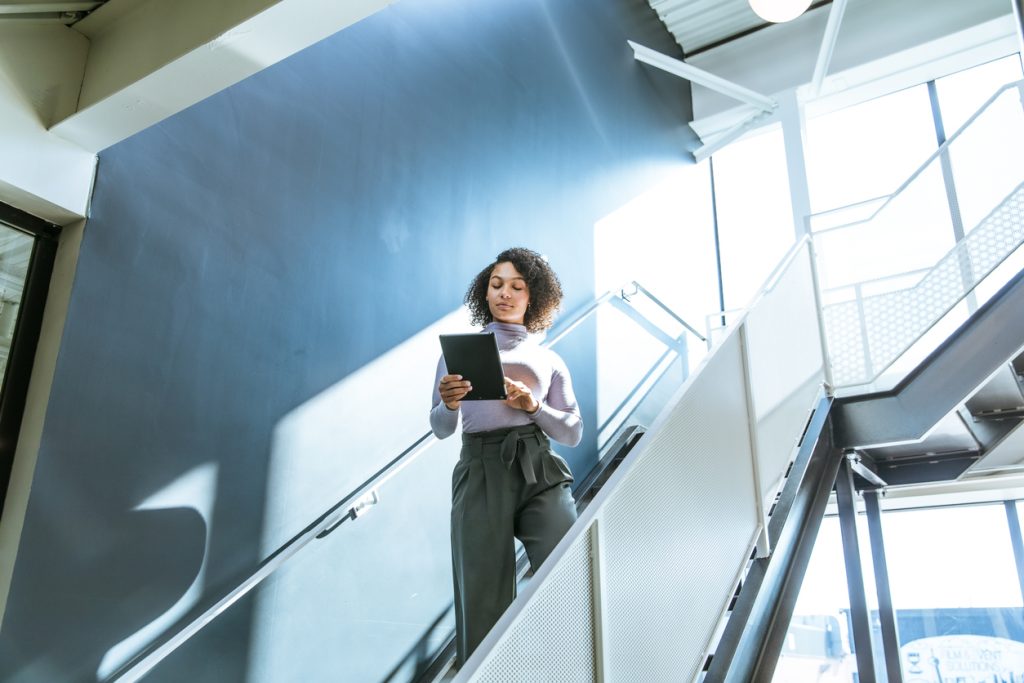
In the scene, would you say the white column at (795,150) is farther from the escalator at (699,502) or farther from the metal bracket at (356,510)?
the metal bracket at (356,510)

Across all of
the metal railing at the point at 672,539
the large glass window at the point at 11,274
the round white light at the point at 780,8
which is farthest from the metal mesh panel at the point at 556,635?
the round white light at the point at 780,8

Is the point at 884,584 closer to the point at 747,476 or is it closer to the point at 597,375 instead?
the point at 597,375

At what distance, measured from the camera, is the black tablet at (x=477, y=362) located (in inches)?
75.6

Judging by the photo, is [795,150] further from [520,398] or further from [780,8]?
[520,398]

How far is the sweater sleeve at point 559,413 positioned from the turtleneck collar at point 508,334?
118mm

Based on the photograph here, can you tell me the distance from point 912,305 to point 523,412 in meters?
2.62

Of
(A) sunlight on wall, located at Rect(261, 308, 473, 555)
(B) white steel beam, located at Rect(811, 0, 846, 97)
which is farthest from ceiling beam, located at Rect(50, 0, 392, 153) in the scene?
(B) white steel beam, located at Rect(811, 0, 846, 97)

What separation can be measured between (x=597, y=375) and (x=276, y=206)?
7.94 ft

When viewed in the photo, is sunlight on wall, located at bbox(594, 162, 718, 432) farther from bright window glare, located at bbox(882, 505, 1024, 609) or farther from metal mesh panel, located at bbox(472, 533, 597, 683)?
bright window glare, located at bbox(882, 505, 1024, 609)

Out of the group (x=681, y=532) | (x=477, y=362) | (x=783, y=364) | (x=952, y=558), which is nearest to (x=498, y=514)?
(x=477, y=362)

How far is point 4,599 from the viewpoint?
204 centimetres

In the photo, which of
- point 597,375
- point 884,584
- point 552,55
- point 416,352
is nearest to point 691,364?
point 597,375

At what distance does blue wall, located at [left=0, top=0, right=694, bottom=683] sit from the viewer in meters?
2.25

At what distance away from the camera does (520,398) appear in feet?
6.82
